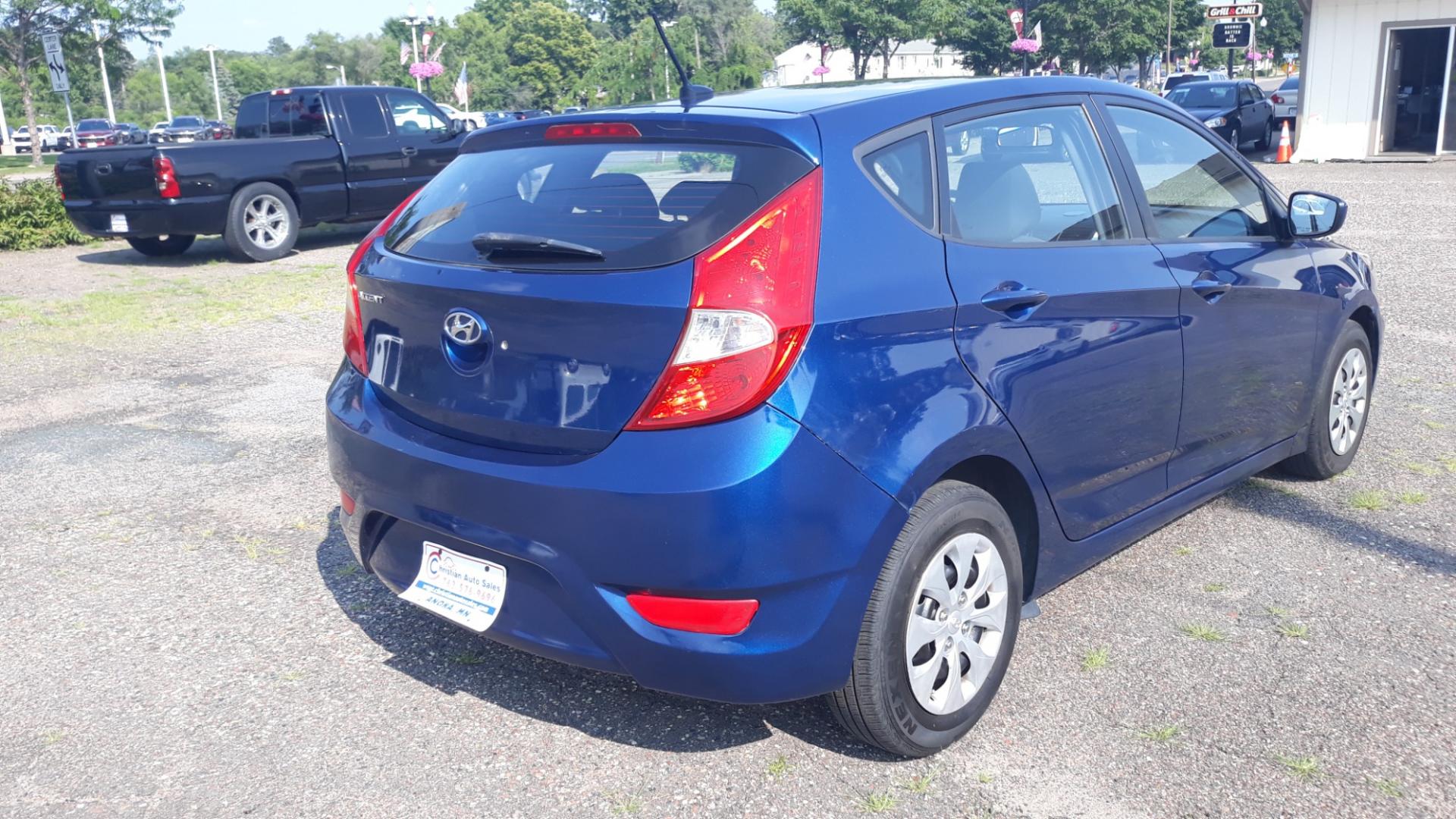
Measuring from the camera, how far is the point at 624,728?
330 centimetres

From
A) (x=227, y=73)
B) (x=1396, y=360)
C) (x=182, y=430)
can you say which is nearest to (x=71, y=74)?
(x=182, y=430)

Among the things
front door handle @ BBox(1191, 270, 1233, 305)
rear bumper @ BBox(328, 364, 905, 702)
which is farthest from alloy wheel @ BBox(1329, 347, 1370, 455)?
rear bumper @ BBox(328, 364, 905, 702)

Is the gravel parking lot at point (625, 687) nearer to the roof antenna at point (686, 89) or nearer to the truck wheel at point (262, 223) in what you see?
the roof antenna at point (686, 89)

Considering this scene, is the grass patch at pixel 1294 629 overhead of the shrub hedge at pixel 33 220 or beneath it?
beneath

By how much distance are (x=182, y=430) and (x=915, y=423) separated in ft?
15.7

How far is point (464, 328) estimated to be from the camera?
3051 millimetres

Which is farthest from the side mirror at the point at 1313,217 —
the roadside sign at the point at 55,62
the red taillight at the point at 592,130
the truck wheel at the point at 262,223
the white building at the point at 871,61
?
the white building at the point at 871,61

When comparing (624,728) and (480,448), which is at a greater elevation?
(480,448)

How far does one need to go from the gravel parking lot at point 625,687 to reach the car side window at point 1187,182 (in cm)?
117

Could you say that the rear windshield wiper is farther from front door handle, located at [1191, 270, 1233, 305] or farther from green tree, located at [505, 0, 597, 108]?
green tree, located at [505, 0, 597, 108]

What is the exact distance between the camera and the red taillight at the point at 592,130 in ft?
10.6

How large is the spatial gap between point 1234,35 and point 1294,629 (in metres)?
33.7

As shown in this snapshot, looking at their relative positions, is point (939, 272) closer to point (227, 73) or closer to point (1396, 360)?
point (1396, 360)

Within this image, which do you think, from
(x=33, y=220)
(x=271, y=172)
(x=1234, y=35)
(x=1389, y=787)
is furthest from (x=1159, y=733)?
(x=1234, y=35)
